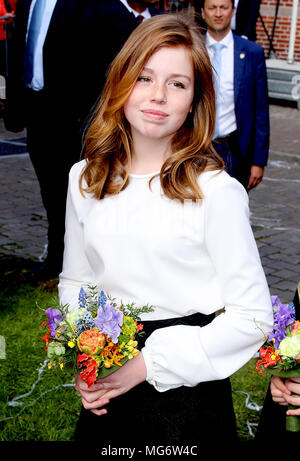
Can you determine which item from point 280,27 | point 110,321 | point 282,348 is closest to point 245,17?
point 280,27

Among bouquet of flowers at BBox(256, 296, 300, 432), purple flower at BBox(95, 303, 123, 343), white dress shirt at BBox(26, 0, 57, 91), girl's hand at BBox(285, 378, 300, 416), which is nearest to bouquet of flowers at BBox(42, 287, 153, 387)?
purple flower at BBox(95, 303, 123, 343)

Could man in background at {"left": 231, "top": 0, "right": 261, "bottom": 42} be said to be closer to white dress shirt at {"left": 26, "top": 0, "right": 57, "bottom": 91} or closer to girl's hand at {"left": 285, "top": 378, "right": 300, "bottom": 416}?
white dress shirt at {"left": 26, "top": 0, "right": 57, "bottom": 91}

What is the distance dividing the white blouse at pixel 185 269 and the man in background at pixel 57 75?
2.27 m

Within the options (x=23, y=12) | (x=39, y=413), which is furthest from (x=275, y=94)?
(x=39, y=413)

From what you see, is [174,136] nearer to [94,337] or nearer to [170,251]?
[170,251]

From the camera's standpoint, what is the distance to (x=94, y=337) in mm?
1760

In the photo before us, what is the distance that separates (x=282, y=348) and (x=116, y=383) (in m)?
0.47

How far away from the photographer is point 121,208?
205cm

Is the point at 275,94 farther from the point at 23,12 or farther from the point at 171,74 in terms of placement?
the point at 171,74

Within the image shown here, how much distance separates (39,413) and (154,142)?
78.4 inches

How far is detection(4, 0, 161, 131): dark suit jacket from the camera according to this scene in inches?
171

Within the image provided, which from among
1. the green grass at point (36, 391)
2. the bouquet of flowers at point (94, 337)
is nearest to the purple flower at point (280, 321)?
the bouquet of flowers at point (94, 337)

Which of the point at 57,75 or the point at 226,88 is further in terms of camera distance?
the point at 226,88

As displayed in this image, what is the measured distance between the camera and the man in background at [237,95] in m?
5.08
